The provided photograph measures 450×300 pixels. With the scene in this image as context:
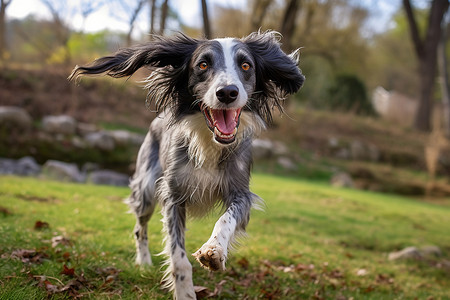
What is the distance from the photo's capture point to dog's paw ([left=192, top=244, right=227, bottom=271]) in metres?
3.33

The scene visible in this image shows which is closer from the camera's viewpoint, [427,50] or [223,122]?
[223,122]

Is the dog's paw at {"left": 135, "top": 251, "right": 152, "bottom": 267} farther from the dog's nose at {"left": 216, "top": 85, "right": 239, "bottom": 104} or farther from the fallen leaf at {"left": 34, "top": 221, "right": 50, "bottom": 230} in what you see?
the dog's nose at {"left": 216, "top": 85, "right": 239, "bottom": 104}

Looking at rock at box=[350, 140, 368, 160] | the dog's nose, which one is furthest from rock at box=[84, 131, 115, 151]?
the dog's nose

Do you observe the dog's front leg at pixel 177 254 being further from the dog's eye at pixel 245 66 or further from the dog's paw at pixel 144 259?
the dog's eye at pixel 245 66

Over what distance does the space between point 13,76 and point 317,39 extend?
16857 millimetres

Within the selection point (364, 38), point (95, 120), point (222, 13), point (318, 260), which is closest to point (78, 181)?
point (95, 120)

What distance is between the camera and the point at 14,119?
14.3 meters

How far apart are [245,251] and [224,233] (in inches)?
103

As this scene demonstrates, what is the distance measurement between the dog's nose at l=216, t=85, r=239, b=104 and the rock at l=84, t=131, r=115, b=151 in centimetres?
1173

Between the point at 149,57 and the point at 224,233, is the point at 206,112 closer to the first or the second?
the point at 149,57

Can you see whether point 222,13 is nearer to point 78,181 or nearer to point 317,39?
point 317,39

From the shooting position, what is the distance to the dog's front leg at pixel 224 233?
334cm

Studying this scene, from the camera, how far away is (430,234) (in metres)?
9.49

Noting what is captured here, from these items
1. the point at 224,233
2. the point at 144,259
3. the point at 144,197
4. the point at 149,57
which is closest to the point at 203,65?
the point at 149,57
